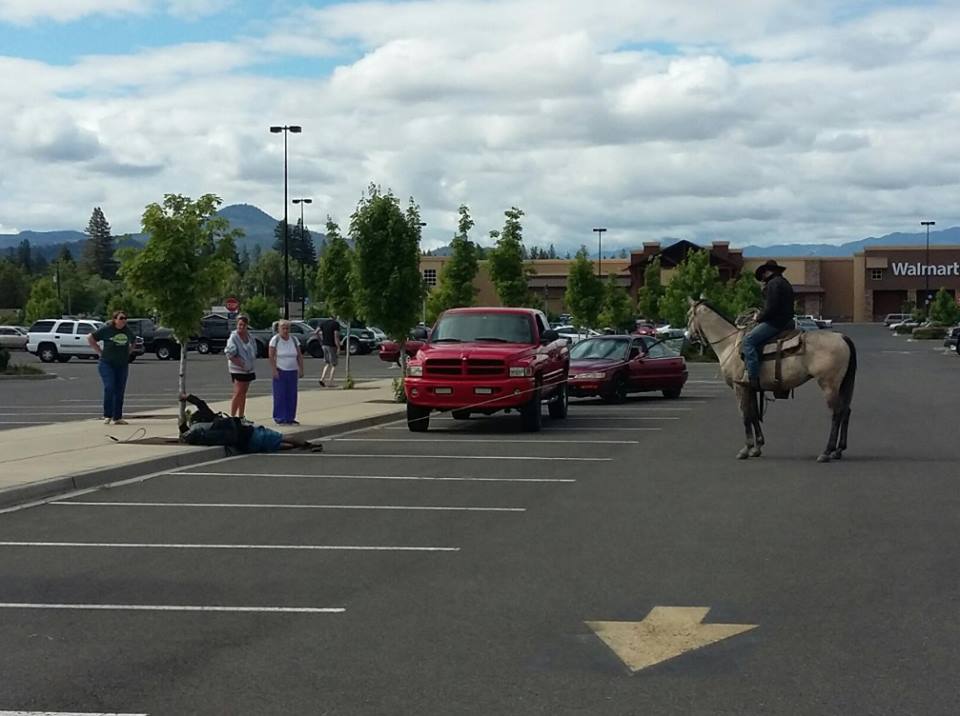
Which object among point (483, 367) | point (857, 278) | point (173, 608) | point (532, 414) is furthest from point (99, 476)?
point (857, 278)

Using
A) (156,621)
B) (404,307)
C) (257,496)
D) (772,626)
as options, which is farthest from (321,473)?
(404,307)

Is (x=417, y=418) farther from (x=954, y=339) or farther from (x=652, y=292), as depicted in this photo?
(x=652, y=292)

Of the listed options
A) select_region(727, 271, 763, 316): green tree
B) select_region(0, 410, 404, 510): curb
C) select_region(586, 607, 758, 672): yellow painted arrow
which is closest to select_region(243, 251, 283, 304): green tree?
select_region(727, 271, 763, 316): green tree

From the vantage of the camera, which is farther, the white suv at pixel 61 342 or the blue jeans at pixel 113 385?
the white suv at pixel 61 342

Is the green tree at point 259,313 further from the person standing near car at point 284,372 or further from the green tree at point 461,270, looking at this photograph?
the person standing near car at point 284,372

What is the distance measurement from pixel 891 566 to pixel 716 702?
3.89 meters

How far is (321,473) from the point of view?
16062mm

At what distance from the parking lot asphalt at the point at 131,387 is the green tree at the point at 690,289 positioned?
17.4 meters

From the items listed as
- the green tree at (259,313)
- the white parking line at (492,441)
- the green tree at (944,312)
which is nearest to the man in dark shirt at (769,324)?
the white parking line at (492,441)

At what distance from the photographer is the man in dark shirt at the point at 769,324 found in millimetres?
16859

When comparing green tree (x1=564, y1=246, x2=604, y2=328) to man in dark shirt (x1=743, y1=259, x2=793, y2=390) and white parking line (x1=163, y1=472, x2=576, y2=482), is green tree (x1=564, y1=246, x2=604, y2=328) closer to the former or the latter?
man in dark shirt (x1=743, y1=259, x2=793, y2=390)

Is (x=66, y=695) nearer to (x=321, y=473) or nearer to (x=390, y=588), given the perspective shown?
(x=390, y=588)

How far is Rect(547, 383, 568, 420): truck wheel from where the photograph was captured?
2447cm

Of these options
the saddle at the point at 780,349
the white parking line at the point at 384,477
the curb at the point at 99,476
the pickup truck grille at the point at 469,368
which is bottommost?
the white parking line at the point at 384,477
